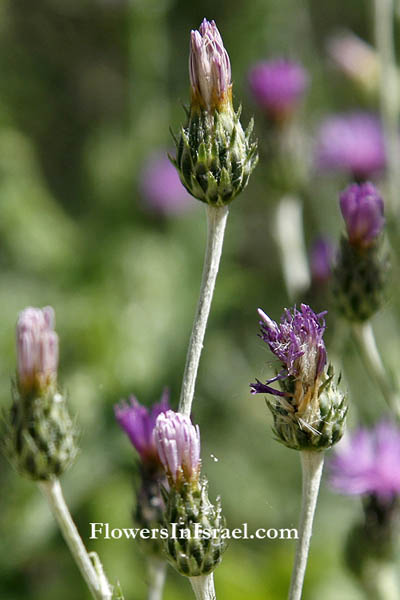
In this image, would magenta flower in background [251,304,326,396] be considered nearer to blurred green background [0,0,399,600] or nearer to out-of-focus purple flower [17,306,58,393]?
out-of-focus purple flower [17,306,58,393]

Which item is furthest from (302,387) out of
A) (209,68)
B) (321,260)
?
(321,260)

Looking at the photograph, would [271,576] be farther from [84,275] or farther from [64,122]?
[64,122]

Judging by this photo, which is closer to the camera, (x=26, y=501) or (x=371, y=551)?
(x=371, y=551)

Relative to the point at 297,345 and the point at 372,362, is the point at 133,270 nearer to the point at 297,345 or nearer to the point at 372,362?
the point at 372,362

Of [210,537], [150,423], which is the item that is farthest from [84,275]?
[210,537]

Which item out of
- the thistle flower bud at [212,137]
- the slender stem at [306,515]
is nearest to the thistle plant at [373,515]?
the slender stem at [306,515]

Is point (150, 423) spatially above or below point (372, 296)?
below
